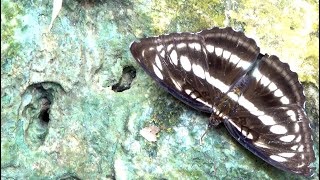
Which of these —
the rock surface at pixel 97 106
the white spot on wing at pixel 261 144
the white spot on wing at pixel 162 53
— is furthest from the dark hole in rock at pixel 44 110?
the white spot on wing at pixel 261 144

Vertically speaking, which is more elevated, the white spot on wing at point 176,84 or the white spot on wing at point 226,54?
the white spot on wing at point 226,54

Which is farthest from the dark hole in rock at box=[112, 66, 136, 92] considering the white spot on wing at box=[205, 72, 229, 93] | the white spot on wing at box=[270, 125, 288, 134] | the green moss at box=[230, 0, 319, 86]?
the white spot on wing at box=[270, 125, 288, 134]

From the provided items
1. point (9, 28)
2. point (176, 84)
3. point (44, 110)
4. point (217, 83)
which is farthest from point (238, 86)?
point (9, 28)

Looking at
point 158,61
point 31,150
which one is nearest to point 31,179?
point 31,150

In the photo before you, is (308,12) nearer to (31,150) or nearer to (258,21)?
(258,21)

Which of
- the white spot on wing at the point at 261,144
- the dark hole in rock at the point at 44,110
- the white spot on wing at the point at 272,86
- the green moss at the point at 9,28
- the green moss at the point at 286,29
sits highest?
the green moss at the point at 286,29

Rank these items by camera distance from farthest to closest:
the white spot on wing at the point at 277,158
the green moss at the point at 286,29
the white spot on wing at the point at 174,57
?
the green moss at the point at 286,29
the white spot on wing at the point at 174,57
the white spot on wing at the point at 277,158

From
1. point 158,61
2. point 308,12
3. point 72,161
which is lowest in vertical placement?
point 72,161

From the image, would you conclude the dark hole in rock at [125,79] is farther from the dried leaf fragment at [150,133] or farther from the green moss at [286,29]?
the green moss at [286,29]
